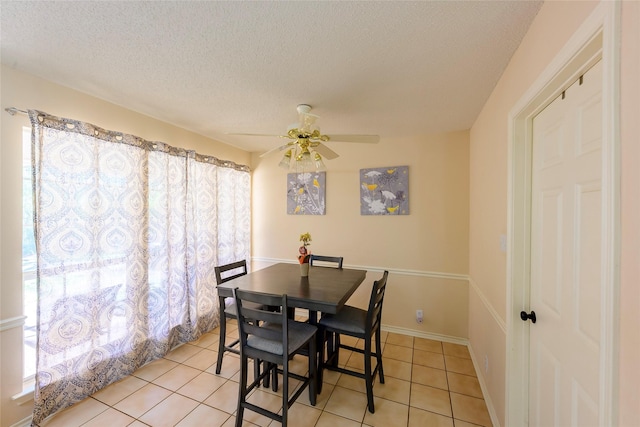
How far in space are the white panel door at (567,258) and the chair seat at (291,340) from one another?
4.56 ft

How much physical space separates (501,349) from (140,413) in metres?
2.63

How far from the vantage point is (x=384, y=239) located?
3.16 meters

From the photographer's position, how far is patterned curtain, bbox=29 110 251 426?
5.87 feet

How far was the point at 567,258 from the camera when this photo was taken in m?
1.07

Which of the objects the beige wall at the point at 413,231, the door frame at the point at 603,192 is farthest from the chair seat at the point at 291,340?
the beige wall at the point at 413,231

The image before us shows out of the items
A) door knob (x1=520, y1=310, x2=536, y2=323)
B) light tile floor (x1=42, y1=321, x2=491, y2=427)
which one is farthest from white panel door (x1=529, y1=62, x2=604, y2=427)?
light tile floor (x1=42, y1=321, x2=491, y2=427)

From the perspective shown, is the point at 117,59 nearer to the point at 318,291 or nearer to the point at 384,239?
the point at 318,291

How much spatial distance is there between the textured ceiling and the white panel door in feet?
1.90

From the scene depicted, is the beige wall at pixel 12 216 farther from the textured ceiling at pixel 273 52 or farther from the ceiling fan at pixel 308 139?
the ceiling fan at pixel 308 139

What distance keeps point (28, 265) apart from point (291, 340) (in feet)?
6.32

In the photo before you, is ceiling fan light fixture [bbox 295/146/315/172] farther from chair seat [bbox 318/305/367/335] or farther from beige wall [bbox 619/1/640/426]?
beige wall [bbox 619/1/640/426]

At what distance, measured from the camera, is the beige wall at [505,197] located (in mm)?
625

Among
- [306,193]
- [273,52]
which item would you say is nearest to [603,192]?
[273,52]

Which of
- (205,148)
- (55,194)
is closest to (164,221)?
(55,194)
